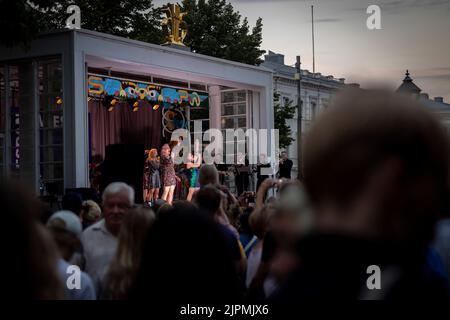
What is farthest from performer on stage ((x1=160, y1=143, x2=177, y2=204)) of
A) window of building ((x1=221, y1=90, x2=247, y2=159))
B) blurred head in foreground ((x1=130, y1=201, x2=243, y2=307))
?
blurred head in foreground ((x1=130, y1=201, x2=243, y2=307))

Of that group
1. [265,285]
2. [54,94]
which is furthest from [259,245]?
[54,94]

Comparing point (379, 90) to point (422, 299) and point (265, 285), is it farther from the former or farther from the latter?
point (265, 285)

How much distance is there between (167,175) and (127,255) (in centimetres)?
1937

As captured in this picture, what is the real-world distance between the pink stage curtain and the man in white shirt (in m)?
19.4

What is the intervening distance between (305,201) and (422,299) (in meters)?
0.25

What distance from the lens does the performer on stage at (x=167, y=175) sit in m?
23.7

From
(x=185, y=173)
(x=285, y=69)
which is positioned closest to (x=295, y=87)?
(x=285, y=69)

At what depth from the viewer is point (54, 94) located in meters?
17.5

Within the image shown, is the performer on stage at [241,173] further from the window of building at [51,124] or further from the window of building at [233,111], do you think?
the window of building at [51,124]

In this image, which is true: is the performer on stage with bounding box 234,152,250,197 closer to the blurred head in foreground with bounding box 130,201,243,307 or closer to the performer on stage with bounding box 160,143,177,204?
the performer on stage with bounding box 160,143,177,204

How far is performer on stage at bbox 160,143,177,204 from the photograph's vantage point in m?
23.7

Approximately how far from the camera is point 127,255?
4.39 m

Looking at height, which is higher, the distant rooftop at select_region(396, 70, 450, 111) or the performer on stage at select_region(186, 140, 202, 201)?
the distant rooftop at select_region(396, 70, 450, 111)

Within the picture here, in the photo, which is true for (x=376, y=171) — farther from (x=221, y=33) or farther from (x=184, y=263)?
(x=221, y=33)
